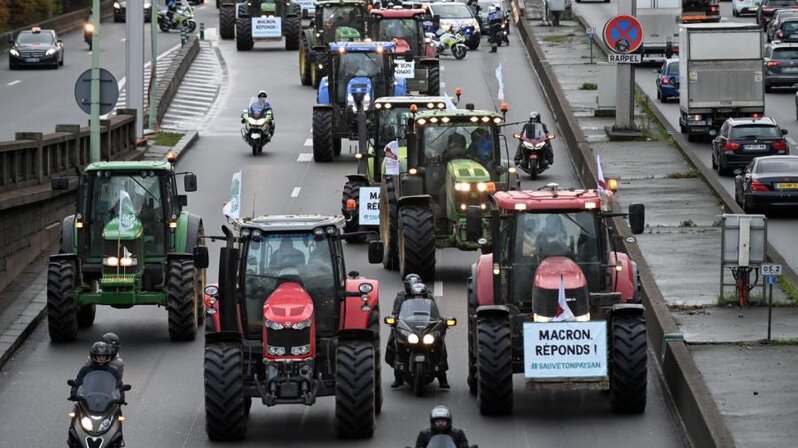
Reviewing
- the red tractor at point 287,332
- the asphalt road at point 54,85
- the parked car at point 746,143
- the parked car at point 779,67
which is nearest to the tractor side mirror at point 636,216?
the red tractor at point 287,332

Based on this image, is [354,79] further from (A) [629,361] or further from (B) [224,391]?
(B) [224,391]

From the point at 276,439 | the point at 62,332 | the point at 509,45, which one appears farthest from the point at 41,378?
the point at 509,45

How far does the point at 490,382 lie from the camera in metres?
23.0

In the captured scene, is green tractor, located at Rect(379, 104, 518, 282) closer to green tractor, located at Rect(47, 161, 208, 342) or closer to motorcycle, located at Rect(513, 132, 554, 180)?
green tractor, located at Rect(47, 161, 208, 342)

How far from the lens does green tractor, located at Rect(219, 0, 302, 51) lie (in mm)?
73188

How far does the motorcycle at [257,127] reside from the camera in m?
49.7

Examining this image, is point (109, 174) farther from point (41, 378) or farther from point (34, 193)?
point (34, 193)

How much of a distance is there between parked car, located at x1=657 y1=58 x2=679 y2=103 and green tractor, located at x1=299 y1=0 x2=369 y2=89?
9596 millimetres

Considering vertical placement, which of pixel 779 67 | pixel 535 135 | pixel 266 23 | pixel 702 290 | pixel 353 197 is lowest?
pixel 702 290

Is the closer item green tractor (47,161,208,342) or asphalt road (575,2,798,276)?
green tractor (47,161,208,342)

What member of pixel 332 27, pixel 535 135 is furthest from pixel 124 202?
pixel 332 27

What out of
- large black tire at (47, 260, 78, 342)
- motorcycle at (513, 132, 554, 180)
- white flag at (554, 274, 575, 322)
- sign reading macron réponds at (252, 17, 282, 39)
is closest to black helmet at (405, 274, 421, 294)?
white flag at (554, 274, 575, 322)

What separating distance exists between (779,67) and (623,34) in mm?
17634

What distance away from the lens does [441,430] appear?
57.7 feet
